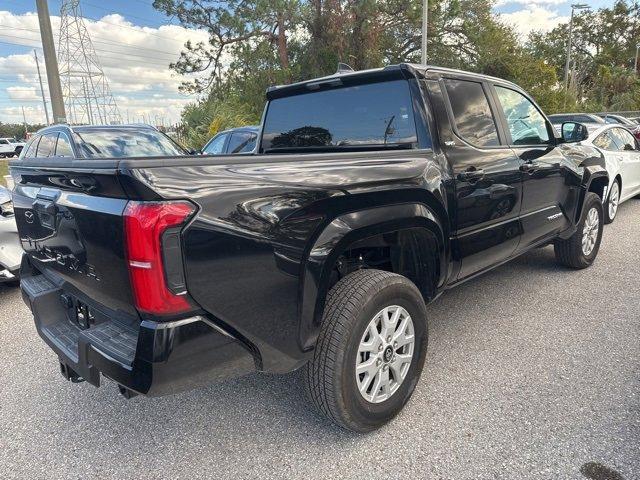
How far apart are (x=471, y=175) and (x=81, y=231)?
2.27m

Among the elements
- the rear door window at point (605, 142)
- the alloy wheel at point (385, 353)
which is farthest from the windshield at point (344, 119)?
the rear door window at point (605, 142)

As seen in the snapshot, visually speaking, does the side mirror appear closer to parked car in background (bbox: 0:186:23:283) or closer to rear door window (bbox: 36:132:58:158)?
parked car in background (bbox: 0:186:23:283)

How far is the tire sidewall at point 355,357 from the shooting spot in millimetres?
2227

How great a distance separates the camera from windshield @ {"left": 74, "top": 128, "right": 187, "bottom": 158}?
6402 mm

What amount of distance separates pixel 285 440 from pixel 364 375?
0.56m

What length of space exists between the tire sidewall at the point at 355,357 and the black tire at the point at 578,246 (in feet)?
9.24

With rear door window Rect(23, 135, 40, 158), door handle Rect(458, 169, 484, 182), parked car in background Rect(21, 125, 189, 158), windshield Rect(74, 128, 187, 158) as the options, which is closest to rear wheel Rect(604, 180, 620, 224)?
door handle Rect(458, 169, 484, 182)

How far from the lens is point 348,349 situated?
2211 mm

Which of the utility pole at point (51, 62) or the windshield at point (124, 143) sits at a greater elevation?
the utility pole at point (51, 62)

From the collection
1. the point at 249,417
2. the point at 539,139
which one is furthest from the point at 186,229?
the point at 539,139

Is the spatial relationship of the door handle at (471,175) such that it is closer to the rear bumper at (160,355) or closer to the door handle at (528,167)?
the door handle at (528,167)

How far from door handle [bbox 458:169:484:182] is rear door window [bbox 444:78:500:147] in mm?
209

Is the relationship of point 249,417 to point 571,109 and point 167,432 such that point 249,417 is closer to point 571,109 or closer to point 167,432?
point 167,432

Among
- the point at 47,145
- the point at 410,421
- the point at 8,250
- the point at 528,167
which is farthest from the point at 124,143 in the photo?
the point at 410,421
